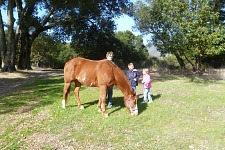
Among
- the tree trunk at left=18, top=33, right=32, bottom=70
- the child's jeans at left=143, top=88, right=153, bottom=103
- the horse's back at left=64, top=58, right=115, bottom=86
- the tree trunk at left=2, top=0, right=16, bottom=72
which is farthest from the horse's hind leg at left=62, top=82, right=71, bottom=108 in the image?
the tree trunk at left=18, top=33, right=32, bottom=70

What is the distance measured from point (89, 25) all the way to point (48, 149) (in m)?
27.6

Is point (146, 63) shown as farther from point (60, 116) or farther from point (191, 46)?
point (60, 116)

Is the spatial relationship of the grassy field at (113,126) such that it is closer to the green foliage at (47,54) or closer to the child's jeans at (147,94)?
the child's jeans at (147,94)

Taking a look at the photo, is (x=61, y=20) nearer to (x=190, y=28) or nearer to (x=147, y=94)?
(x=190, y=28)

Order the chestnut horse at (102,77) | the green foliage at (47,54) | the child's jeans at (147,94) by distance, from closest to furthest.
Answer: the chestnut horse at (102,77) < the child's jeans at (147,94) < the green foliage at (47,54)

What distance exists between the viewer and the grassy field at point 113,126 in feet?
20.2

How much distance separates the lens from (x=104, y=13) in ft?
94.9

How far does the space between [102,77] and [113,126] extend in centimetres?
185

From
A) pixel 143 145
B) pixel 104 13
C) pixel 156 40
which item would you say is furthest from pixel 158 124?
pixel 104 13

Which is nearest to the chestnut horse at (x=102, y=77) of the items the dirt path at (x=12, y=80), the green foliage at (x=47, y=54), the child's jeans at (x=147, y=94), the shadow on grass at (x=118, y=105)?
the shadow on grass at (x=118, y=105)

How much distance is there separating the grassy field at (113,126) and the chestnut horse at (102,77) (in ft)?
1.57

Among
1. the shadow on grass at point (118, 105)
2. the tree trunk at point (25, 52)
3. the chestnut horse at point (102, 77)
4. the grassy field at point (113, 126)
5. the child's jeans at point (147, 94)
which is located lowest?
the grassy field at point (113, 126)

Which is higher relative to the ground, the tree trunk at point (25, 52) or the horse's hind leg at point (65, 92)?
the tree trunk at point (25, 52)

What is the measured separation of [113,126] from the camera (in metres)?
7.34
